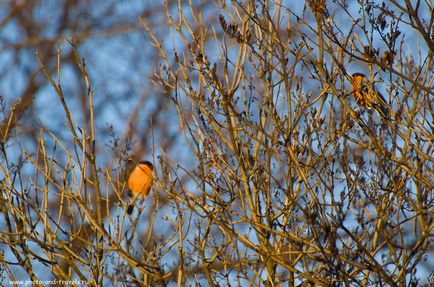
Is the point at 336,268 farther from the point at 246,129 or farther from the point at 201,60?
the point at 201,60

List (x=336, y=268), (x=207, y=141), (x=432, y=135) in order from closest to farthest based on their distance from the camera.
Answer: (x=336, y=268) → (x=432, y=135) → (x=207, y=141)

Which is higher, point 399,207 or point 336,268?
point 399,207

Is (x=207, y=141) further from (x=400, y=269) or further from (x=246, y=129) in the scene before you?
(x=400, y=269)

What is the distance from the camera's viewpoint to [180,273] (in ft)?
11.5

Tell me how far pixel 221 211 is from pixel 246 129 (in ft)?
1.41

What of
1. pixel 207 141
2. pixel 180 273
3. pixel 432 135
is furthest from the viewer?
pixel 207 141

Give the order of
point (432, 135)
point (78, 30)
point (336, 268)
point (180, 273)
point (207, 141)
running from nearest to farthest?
point (336, 268) < point (432, 135) < point (180, 273) < point (207, 141) < point (78, 30)

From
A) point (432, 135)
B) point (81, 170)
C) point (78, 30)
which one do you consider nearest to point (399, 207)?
point (432, 135)

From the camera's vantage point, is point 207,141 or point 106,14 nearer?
point 207,141

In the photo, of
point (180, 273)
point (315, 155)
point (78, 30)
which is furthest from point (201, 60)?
point (78, 30)

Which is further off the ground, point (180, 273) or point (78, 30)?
point (78, 30)

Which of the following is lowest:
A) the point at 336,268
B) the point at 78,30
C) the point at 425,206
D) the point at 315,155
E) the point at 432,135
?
the point at 336,268

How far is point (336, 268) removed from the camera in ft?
10.0

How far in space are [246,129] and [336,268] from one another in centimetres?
93
